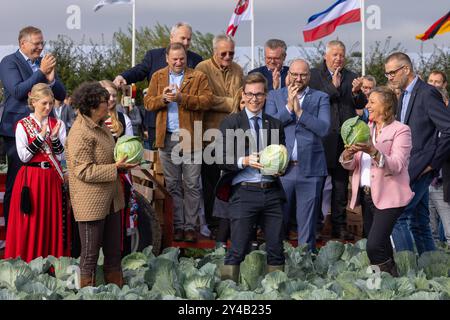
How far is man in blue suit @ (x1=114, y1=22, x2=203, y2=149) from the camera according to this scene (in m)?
10.5

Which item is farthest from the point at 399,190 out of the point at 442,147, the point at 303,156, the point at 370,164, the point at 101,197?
the point at 101,197

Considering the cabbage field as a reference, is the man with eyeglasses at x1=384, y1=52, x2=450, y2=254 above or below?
above

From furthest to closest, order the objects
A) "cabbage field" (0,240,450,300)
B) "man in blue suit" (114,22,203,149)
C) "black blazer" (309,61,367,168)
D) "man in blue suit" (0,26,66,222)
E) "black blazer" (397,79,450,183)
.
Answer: "man in blue suit" (114,22,203,149), "black blazer" (309,61,367,168), "man in blue suit" (0,26,66,222), "black blazer" (397,79,450,183), "cabbage field" (0,240,450,300)

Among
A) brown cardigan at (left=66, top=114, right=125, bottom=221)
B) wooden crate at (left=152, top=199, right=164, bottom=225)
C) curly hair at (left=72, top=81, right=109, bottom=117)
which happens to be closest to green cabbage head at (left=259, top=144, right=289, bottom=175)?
brown cardigan at (left=66, top=114, right=125, bottom=221)

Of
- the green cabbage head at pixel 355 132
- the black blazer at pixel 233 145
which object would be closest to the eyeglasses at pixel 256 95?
the black blazer at pixel 233 145

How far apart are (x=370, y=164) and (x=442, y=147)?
900mm

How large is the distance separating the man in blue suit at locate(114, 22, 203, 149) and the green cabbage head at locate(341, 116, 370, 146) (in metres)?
2.99

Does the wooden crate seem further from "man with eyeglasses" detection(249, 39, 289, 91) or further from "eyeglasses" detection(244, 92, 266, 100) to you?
"eyeglasses" detection(244, 92, 266, 100)

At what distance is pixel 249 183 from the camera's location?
7.93 metres

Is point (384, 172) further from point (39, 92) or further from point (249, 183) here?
point (39, 92)

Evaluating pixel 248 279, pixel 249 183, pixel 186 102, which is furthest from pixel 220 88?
pixel 248 279

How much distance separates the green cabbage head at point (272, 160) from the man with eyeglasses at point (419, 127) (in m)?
1.40

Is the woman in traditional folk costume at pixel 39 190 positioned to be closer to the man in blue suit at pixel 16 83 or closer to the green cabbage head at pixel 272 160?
the man in blue suit at pixel 16 83
